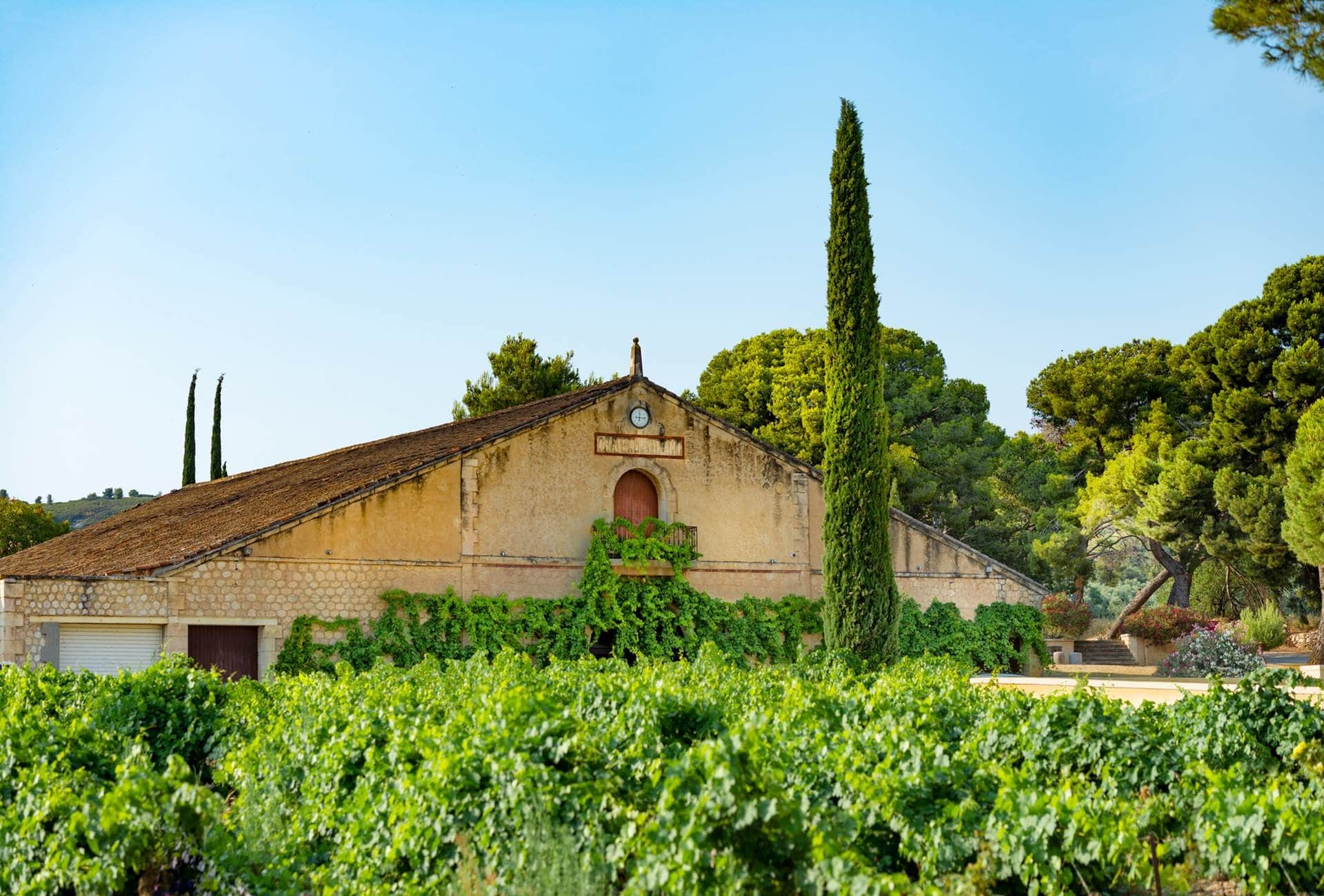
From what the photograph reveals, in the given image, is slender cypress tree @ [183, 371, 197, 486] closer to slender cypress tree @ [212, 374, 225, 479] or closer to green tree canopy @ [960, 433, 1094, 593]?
slender cypress tree @ [212, 374, 225, 479]

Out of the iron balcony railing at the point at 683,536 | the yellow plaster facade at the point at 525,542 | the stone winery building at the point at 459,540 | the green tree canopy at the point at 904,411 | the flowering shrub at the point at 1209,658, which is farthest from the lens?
the green tree canopy at the point at 904,411

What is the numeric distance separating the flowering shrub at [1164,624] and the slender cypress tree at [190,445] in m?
27.9

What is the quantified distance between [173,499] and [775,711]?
29.9 metres

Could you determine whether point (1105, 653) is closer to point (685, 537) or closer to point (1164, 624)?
point (1164, 624)

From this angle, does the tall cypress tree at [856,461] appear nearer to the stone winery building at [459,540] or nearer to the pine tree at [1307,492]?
the stone winery building at [459,540]

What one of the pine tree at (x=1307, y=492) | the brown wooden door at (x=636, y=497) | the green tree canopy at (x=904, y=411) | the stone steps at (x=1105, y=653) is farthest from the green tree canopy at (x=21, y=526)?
the pine tree at (x=1307, y=492)

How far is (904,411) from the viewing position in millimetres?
45000

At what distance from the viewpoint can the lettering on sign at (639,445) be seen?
78.2 feet

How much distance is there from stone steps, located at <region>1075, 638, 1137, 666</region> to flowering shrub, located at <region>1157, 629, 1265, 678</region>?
6.70 m

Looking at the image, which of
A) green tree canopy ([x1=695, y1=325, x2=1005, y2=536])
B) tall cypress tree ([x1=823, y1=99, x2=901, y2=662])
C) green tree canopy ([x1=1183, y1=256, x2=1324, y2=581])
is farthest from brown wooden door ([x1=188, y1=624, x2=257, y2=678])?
green tree canopy ([x1=1183, y1=256, x2=1324, y2=581])

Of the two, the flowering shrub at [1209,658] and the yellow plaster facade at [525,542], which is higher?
the yellow plaster facade at [525,542]

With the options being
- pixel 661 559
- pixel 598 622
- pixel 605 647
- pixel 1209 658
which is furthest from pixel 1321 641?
pixel 598 622

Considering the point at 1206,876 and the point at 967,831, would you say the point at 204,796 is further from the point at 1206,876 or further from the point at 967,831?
the point at 1206,876

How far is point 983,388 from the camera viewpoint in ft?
154
